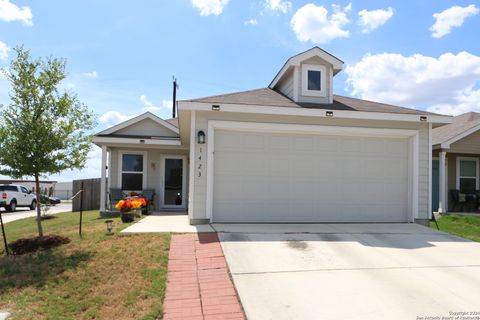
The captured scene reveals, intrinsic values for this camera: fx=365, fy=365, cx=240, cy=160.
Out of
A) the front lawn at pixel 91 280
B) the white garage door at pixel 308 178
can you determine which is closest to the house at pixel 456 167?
the white garage door at pixel 308 178

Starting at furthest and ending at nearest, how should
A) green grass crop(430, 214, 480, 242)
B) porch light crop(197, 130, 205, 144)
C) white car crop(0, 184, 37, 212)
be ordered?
white car crop(0, 184, 37, 212)
green grass crop(430, 214, 480, 242)
porch light crop(197, 130, 205, 144)

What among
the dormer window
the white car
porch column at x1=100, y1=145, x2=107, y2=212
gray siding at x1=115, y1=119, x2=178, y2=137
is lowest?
the white car

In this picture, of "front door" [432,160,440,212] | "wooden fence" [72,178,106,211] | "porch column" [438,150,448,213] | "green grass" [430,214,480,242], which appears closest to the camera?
"green grass" [430,214,480,242]

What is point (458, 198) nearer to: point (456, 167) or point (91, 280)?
point (456, 167)

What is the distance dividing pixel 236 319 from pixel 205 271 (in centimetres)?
149

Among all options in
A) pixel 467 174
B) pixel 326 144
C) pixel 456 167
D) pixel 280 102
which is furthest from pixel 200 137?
pixel 467 174

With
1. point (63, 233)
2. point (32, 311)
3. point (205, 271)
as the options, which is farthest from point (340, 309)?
point (63, 233)

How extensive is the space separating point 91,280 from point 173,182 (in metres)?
9.42

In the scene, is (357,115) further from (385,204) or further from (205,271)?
(205,271)

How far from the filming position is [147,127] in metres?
14.8

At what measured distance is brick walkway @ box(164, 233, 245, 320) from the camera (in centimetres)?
426

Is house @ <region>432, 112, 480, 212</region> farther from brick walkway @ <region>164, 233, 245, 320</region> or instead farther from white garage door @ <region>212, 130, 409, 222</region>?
brick walkway @ <region>164, 233, 245, 320</region>

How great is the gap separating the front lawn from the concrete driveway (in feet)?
3.84

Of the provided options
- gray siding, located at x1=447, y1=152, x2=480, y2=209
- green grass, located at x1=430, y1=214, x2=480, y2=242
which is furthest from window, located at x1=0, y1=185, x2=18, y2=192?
gray siding, located at x1=447, y1=152, x2=480, y2=209
